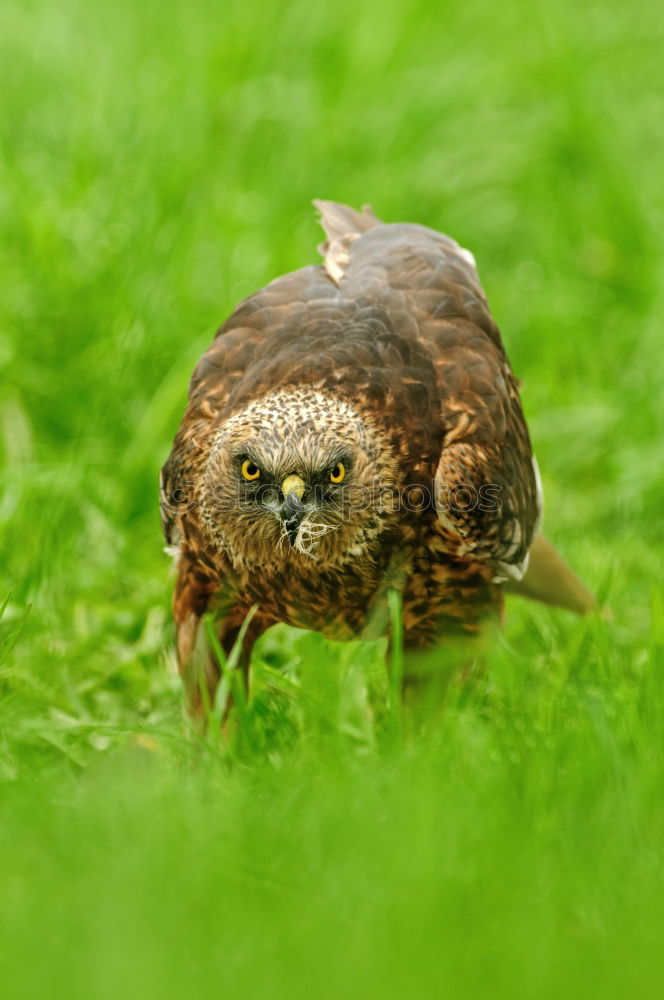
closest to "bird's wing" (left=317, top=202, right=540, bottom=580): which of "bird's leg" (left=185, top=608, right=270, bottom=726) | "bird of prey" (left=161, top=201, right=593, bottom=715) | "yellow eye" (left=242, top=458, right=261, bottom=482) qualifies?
"bird of prey" (left=161, top=201, right=593, bottom=715)

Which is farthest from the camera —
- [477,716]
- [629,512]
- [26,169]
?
[26,169]

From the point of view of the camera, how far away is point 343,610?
4.80 meters

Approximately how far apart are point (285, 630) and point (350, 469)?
141 centimetres

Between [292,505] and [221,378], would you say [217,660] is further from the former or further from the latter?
[221,378]

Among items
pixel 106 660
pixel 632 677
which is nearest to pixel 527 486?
pixel 632 677

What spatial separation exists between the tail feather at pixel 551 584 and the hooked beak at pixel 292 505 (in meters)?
1.38

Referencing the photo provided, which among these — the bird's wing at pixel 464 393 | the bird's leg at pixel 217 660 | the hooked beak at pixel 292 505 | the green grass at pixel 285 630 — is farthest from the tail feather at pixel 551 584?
the hooked beak at pixel 292 505

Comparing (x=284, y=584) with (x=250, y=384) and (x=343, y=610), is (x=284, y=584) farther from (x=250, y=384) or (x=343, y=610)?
(x=250, y=384)

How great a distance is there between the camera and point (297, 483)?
4473 millimetres

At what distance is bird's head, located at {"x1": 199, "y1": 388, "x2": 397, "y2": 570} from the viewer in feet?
14.7

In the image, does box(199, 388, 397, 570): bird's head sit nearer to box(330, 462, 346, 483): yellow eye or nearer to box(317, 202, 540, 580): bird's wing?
box(330, 462, 346, 483): yellow eye

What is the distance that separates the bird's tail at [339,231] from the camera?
213 inches

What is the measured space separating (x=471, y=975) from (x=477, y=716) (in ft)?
4.44

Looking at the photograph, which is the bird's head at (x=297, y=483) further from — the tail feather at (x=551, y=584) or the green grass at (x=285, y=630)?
the tail feather at (x=551, y=584)
